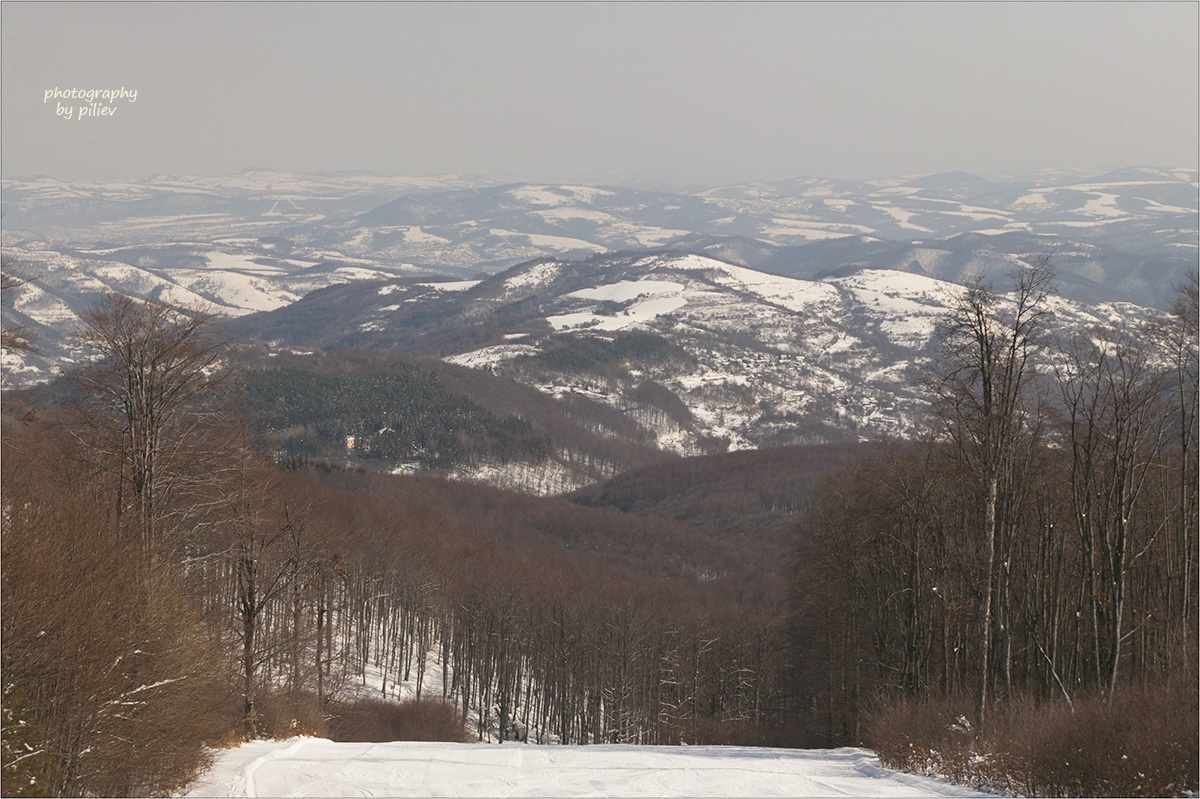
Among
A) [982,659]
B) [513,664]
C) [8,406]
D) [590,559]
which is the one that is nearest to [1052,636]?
[982,659]

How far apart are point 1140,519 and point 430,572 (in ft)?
280

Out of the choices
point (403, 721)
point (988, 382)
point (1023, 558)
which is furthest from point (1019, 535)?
point (403, 721)

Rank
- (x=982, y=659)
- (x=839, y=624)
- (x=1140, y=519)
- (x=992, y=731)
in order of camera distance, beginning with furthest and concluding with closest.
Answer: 1. (x=839, y=624)
2. (x=1140, y=519)
3. (x=982, y=659)
4. (x=992, y=731)

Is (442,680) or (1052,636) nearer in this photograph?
(1052,636)

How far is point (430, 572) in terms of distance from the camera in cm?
11456

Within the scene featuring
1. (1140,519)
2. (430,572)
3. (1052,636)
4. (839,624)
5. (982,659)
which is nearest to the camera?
(982,659)

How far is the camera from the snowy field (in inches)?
813

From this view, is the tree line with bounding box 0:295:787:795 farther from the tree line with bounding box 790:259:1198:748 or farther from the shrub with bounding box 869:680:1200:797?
the tree line with bounding box 790:259:1198:748

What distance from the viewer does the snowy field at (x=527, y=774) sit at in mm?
20641

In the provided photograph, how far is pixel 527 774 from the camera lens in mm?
22547

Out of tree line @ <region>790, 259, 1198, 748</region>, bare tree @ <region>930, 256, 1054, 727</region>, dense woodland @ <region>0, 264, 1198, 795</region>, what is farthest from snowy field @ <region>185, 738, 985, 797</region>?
tree line @ <region>790, 259, 1198, 748</region>

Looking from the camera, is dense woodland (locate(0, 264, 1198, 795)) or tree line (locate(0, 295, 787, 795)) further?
dense woodland (locate(0, 264, 1198, 795))

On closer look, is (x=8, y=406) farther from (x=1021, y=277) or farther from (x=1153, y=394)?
(x=1153, y=394)

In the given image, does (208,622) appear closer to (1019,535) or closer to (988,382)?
(988,382)
